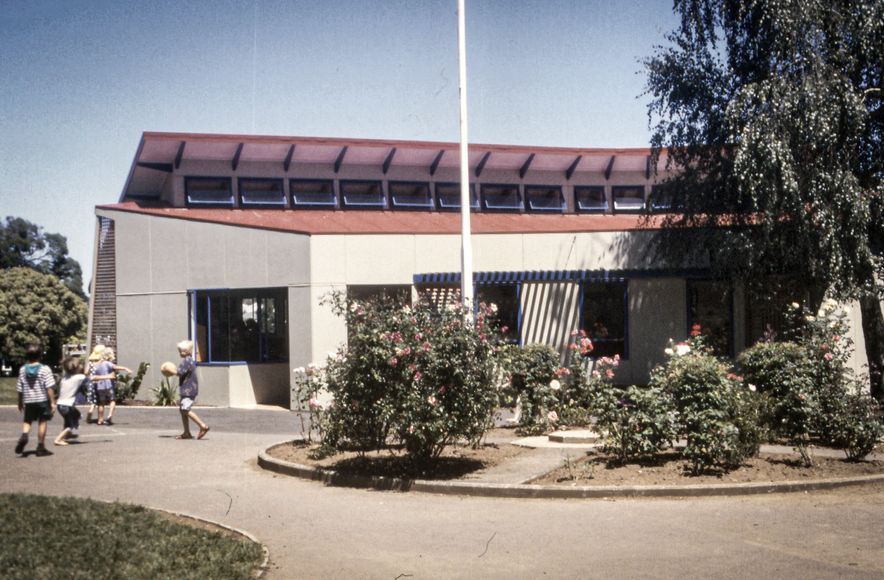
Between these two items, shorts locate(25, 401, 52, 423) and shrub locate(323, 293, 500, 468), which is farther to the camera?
shorts locate(25, 401, 52, 423)

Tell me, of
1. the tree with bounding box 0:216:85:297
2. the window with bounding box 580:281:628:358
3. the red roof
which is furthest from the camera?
the tree with bounding box 0:216:85:297

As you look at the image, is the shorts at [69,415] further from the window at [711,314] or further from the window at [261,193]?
the window at [711,314]

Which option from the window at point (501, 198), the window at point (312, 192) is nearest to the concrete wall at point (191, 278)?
the window at point (312, 192)

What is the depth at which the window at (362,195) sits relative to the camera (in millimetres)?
30688

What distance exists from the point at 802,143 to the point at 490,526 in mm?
13172

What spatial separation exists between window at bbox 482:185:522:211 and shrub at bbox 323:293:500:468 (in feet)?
A: 68.7

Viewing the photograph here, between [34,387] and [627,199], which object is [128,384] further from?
[627,199]

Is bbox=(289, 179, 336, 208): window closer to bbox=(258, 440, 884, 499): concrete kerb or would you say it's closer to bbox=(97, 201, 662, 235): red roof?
bbox=(97, 201, 662, 235): red roof

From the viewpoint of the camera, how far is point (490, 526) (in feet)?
29.1

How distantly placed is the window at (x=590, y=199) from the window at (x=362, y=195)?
7.16 metres

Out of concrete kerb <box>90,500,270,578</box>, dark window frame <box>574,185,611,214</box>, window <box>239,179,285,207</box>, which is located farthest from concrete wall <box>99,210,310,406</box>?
→ dark window frame <box>574,185,611,214</box>

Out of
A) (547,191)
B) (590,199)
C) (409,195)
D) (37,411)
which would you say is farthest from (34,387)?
(590,199)

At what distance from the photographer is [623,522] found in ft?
29.7

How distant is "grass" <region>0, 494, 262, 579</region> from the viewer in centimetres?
673
